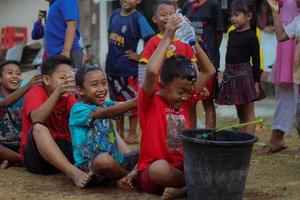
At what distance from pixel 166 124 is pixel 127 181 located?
555 millimetres

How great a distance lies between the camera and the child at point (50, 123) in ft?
13.7

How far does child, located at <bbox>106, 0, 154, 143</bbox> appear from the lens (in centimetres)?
595

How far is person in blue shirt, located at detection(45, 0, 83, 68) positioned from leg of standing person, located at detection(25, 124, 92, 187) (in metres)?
1.30

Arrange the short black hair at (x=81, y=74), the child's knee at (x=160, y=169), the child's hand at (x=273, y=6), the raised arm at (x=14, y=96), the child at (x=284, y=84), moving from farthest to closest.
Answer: the child at (x=284, y=84), the child's hand at (x=273, y=6), the raised arm at (x=14, y=96), the short black hair at (x=81, y=74), the child's knee at (x=160, y=169)

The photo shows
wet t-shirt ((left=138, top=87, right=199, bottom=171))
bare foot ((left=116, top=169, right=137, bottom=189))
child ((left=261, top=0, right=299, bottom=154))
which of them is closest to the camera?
wet t-shirt ((left=138, top=87, right=199, bottom=171))

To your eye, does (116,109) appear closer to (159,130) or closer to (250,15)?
(159,130)

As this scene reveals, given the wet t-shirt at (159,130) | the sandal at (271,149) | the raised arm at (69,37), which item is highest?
the raised arm at (69,37)

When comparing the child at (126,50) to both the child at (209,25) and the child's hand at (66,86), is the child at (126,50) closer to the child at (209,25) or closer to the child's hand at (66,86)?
the child at (209,25)

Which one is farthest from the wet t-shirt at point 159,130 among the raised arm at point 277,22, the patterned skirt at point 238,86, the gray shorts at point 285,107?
the gray shorts at point 285,107

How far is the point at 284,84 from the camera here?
5.34m

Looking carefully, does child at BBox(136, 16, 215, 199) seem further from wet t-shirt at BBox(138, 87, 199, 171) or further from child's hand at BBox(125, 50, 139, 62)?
child's hand at BBox(125, 50, 139, 62)

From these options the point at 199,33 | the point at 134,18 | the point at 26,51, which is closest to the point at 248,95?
the point at 199,33

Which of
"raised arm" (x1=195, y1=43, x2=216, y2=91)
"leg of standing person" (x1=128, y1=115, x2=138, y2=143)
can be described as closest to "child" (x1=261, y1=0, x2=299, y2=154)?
"leg of standing person" (x1=128, y1=115, x2=138, y2=143)

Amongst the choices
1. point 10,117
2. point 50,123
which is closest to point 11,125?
point 10,117
